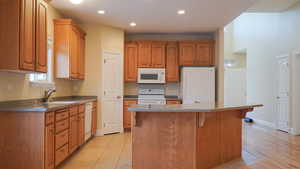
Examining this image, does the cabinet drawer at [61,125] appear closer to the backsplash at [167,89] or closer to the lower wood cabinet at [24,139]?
the lower wood cabinet at [24,139]

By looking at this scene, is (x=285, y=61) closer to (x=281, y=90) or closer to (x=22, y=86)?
(x=281, y=90)

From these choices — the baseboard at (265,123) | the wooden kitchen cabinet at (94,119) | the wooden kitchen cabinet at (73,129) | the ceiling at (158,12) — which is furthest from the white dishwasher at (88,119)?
the baseboard at (265,123)

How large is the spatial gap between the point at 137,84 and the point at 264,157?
12.3ft

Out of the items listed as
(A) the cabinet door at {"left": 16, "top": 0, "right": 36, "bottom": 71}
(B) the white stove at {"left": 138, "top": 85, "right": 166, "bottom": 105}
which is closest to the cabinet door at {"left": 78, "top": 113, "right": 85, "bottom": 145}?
(A) the cabinet door at {"left": 16, "top": 0, "right": 36, "bottom": 71}

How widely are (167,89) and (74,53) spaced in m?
2.89

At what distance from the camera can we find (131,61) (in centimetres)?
609

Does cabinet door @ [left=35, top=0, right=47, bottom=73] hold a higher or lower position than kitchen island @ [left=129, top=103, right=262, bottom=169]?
higher

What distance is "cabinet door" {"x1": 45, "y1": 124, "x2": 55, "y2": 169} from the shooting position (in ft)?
8.79

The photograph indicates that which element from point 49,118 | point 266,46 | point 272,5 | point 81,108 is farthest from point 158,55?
point 49,118

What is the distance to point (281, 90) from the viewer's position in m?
5.95

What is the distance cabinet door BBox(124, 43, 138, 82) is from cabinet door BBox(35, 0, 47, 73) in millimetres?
2934

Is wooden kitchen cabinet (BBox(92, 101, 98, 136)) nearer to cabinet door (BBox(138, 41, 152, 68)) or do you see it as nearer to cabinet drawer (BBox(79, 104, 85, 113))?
cabinet drawer (BBox(79, 104, 85, 113))

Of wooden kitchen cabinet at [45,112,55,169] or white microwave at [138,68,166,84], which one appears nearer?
wooden kitchen cabinet at [45,112,55,169]

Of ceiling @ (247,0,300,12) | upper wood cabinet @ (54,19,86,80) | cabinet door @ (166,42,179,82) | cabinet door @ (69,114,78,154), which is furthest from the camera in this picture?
cabinet door @ (166,42,179,82)
